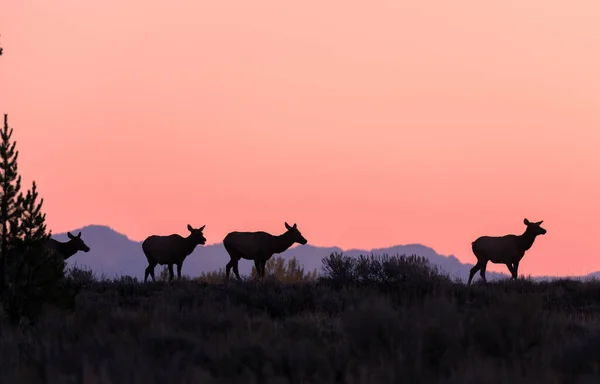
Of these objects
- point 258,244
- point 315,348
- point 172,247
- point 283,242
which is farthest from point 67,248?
point 315,348

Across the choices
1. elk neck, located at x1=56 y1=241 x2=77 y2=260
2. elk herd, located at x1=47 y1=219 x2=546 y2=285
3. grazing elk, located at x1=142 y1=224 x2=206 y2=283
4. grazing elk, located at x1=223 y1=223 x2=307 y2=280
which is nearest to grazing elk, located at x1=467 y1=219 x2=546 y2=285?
elk herd, located at x1=47 y1=219 x2=546 y2=285

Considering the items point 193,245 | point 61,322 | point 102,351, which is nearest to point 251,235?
point 193,245

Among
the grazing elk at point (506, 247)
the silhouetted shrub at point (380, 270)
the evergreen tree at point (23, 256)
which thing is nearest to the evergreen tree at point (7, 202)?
the evergreen tree at point (23, 256)

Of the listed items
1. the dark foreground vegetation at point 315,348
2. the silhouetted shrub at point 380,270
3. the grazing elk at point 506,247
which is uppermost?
the grazing elk at point 506,247

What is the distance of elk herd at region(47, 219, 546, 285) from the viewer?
28.7 m

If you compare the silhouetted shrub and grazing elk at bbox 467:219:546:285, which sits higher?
grazing elk at bbox 467:219:546:285

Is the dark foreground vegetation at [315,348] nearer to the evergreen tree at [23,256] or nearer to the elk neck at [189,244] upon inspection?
the evergreen tree at [23,256]

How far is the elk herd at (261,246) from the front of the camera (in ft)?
94.2

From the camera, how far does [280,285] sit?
22312mm

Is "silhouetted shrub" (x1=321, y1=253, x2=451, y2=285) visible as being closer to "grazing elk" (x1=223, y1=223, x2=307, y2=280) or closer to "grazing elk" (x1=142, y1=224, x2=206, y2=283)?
"grazing elk" (x1=223, y1=223, x2=307, y2=280)

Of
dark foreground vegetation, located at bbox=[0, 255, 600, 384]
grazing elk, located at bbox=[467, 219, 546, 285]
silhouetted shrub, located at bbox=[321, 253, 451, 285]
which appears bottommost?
dark foreground vegetation, located at bbox=[0, 255, 600, 384]

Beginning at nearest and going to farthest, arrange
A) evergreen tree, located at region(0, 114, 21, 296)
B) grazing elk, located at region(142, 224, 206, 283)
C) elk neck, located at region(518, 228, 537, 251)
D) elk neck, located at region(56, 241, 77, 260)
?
evergreen tree, located at region(0, 114, 21, 296) → grazing elk, located at region(142, 224, 206, 283) → elk neck, located at region(518, 228, 537, 251) → elk neck, located at region(56, 241, 77, 260)

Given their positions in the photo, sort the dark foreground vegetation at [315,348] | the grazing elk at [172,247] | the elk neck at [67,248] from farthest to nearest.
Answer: the elk neck at [67,248], the grazing elk at [172,247], the dark foreground vegetation at [315,348]

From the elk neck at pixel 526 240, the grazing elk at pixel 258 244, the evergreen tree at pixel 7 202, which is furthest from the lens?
the elk neck at pixel 526 240
